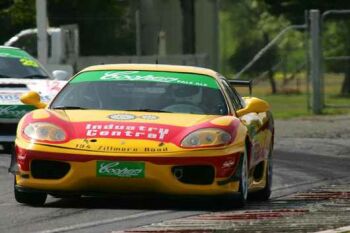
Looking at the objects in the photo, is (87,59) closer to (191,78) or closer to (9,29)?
(9,29)

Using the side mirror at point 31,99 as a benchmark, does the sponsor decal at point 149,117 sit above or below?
above

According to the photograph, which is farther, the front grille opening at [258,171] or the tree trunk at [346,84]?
the tree trunk at [346,84]

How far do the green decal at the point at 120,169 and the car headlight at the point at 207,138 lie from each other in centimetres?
39

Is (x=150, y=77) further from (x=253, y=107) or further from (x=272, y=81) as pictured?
(x=272, y=81)

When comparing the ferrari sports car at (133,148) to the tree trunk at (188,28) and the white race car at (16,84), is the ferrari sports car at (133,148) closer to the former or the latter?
the white race car at (16,84)

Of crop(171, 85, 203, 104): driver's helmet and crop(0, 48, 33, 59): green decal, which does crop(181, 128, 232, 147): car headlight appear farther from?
crop(0, 48, 33, 59): green decal

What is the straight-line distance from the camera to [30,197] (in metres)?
10.6

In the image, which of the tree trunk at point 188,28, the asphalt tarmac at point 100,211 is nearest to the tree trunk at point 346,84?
the tree trunk at point 188,28

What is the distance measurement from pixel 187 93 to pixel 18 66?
756 centimetres

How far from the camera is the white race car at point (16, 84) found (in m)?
16.6

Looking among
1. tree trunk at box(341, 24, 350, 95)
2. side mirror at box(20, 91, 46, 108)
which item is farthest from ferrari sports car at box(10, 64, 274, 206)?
tree trunk at box(341, 24, 350, 95)

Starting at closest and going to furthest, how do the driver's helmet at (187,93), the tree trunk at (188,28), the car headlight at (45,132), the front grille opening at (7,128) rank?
the car headlight at (45,132)
the driver's helmet at (187,93)
the front grille opening at (7,128)
the tree trunk at (188,28)

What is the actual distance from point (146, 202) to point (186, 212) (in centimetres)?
88

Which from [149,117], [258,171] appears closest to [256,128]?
[258,171]
